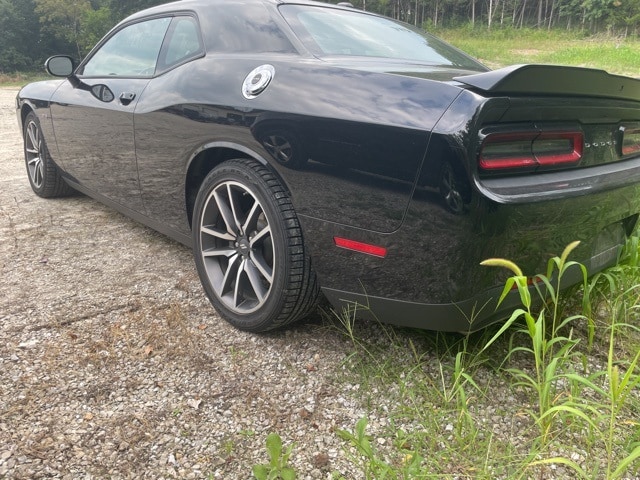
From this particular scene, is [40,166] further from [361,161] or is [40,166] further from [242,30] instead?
[361,161]

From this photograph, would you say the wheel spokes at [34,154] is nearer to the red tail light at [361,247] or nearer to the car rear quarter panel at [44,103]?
the car rear quarter panel at [44,103]

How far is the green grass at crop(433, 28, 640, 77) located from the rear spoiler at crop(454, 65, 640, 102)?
45.1 ft

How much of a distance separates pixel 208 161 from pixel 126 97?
33.4 inches

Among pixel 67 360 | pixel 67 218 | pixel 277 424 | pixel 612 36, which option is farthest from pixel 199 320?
pixel 612 36

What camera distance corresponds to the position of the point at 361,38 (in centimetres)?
251

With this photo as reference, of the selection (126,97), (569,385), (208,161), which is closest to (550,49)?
(126,97)

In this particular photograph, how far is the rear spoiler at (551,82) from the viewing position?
1539mm

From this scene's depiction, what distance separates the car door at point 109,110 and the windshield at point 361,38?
99 cm

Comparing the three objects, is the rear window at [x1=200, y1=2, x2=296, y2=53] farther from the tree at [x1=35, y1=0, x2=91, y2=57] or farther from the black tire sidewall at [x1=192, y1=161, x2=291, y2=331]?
the tree at [x1=35, y1=0, x2=91, y2=57]

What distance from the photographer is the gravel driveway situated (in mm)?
1569

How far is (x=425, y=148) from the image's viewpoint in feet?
5.05

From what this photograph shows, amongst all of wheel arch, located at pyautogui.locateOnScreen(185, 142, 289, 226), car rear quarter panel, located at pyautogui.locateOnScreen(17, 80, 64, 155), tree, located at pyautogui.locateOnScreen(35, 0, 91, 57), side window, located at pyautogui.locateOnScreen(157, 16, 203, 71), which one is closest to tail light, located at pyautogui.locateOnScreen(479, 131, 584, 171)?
wheel arch, located at pyautogui.locateOnScreen(185, 142, 289, 226)

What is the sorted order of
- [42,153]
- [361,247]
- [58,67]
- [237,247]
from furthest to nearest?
1. [42,153]
2. [58,67]
3. [237,247]
4. [361,247]

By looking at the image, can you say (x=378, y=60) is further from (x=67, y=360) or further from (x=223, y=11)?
(x=67, y=360)
